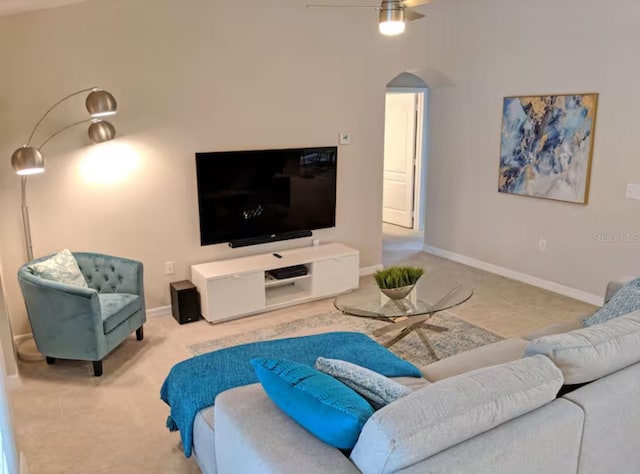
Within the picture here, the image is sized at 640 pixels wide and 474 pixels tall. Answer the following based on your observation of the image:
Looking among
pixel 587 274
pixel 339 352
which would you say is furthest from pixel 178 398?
pixel 587 274

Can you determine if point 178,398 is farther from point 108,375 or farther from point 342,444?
point 108,375

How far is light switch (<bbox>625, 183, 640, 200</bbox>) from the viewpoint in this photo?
4.46m

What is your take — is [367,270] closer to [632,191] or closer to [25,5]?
[632,191]

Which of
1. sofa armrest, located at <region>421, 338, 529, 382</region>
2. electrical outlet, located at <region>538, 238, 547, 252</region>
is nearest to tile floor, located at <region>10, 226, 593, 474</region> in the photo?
electrical outlet, located at <region>538, 238, 547, 252</region>

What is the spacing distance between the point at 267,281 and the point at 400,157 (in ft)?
13.2

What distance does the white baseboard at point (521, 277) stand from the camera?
4941 millimetres

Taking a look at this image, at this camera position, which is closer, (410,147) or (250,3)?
(250,3)

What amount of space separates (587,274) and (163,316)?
3.91 meters

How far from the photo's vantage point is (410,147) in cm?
772

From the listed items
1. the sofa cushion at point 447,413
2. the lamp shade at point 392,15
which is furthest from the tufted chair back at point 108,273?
the sofa cushion at point 447,413

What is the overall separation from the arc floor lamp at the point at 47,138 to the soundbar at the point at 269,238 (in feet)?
4.79

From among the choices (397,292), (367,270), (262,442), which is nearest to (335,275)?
(367,270)

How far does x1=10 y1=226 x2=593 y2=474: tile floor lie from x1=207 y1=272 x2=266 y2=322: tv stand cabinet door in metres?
0.10

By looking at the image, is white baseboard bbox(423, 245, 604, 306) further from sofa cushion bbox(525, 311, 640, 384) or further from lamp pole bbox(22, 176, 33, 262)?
lamp pole bbox(22, 176, 33, 262)
